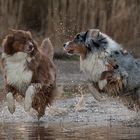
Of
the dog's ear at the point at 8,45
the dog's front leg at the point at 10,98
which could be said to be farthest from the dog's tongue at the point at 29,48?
the dog's front leg at the point at 10,98

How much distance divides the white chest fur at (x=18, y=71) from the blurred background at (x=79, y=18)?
7191 mm

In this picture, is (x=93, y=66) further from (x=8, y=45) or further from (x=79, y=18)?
(x=79, y=18)

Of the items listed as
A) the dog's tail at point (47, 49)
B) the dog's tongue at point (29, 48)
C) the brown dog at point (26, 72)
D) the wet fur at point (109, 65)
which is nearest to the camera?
the dog's tongue at point (29, 48)

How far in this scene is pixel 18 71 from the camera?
1263 cm

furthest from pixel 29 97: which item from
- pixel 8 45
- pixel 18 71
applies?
pixel 8 45

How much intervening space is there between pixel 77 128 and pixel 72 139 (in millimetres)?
1176

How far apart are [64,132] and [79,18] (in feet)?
30.3

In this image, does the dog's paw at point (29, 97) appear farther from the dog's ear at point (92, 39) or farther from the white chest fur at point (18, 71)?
the dog's ear at point (92, 39)

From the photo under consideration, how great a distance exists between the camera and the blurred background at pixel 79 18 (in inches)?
783

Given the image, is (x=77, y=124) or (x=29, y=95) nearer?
(x=77, y=124)

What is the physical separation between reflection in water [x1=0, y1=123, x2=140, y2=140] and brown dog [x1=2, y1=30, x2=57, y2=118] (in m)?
0.48

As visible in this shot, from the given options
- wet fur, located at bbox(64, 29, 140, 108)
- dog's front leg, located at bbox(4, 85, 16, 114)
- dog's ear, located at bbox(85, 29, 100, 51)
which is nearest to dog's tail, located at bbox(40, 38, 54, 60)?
wet fur, located at bbox(64, 29, 140, 108)

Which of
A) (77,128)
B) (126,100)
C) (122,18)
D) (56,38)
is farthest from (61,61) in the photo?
(77,128)

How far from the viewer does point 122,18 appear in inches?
780
